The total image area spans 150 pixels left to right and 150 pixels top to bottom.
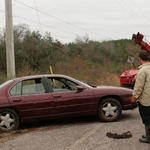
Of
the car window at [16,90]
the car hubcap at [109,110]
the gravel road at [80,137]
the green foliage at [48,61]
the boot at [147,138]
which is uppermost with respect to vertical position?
the green foliage at [48,61]

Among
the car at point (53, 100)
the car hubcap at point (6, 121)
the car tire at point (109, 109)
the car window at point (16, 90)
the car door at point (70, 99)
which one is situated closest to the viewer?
the car hubcap at point (6, 121)

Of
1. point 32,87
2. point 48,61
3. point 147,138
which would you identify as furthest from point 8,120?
point 48,61

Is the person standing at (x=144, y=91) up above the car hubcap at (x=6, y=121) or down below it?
above

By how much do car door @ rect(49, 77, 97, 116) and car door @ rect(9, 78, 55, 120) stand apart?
0.69 ft

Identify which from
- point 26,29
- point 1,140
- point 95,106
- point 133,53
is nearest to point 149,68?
point 95,106

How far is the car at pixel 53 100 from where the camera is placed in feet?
20.7

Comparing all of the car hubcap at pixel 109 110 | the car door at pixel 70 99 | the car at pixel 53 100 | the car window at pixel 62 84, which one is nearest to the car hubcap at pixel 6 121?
the car at pixel 53 100

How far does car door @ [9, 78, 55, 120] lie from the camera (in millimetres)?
6363

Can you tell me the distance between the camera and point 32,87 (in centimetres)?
671

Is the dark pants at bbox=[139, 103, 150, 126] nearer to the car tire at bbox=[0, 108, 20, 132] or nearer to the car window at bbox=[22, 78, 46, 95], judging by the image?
Answer: the car window at bbox=[22, 78, 46, 95]

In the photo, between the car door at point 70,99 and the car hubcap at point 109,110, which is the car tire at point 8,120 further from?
the car hubcap at point 109,110

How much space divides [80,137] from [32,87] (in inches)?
80.7

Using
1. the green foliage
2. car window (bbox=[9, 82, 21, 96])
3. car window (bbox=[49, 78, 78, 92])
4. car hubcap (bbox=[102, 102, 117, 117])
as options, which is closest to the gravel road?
car hubcap (bbox=[102, 102, 117, 117])

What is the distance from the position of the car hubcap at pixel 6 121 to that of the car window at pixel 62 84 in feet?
4.46
